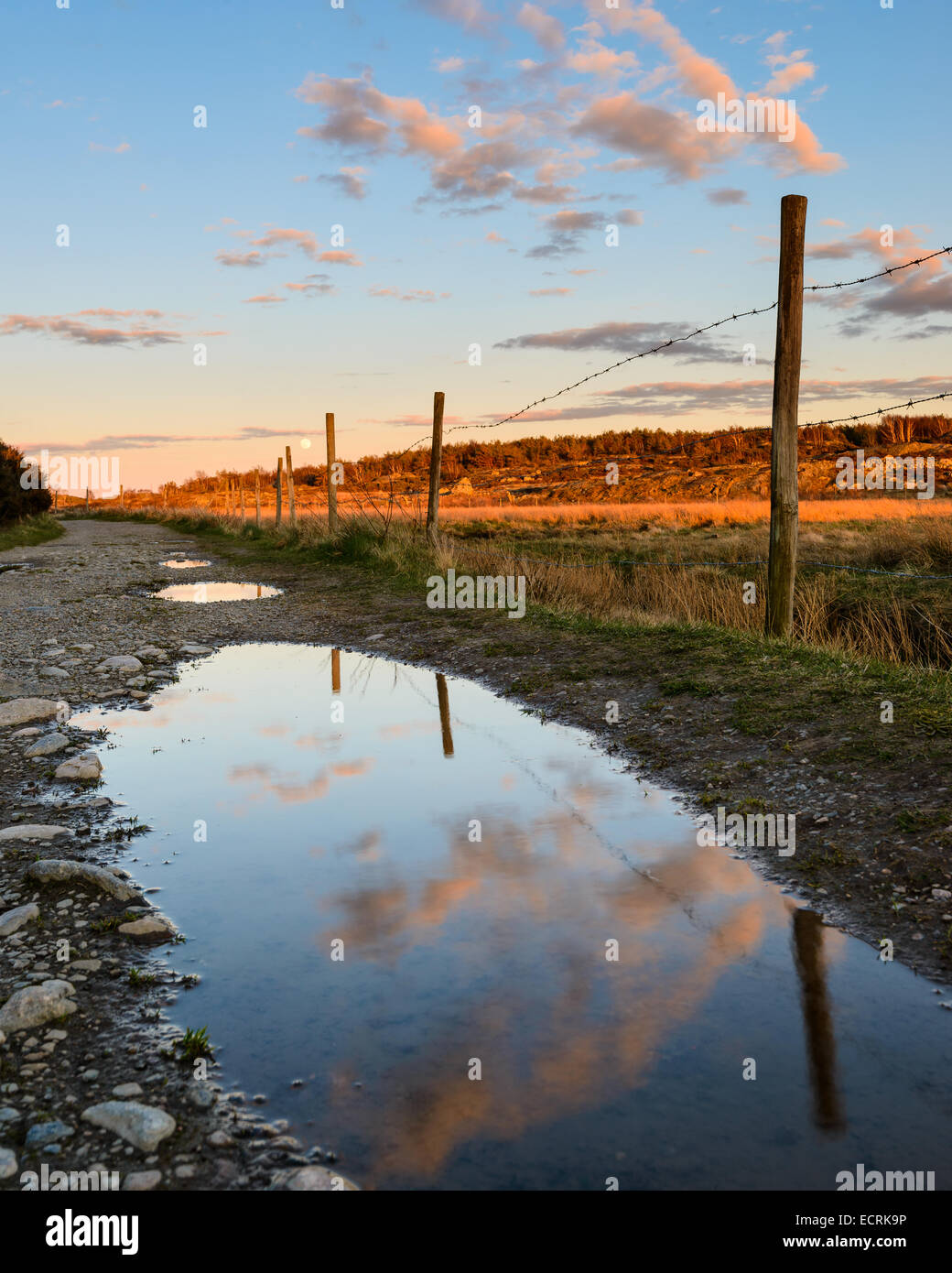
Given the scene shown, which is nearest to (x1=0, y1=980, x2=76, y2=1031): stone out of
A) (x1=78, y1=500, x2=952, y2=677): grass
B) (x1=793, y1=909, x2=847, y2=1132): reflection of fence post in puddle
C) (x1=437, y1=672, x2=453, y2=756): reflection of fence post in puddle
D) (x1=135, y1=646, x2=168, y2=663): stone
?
(x1=793, y1=909, x2=847, y2=1132): reflection of fence post in puddle

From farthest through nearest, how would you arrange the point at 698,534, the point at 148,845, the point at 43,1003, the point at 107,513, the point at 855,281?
the point at 107,513 < the point at 698,534 < the point at 855,281 < the point at 148,845 < the point at 43,1003

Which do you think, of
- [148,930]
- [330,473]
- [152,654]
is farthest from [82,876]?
[330,473]

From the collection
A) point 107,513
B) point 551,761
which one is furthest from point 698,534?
point 107,513

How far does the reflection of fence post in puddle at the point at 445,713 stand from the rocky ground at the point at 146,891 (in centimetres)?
37

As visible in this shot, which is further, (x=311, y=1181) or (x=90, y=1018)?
(x=90, y=1018)

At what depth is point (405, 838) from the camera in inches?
198

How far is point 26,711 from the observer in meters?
7.56

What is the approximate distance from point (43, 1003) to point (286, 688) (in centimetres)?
574

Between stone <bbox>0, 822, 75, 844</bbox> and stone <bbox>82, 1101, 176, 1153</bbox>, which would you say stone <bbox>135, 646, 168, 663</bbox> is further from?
stone <bbox>82, 1101, 176, 1153</bbox>

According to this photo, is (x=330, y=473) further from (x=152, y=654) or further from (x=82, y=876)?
(x=82, y=876)

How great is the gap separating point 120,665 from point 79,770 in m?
3.83

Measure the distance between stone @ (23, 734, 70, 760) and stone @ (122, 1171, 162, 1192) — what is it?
4491 millimetres

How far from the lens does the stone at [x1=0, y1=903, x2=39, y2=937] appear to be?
3879 millimetres

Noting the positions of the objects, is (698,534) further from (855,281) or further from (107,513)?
(107,513)
